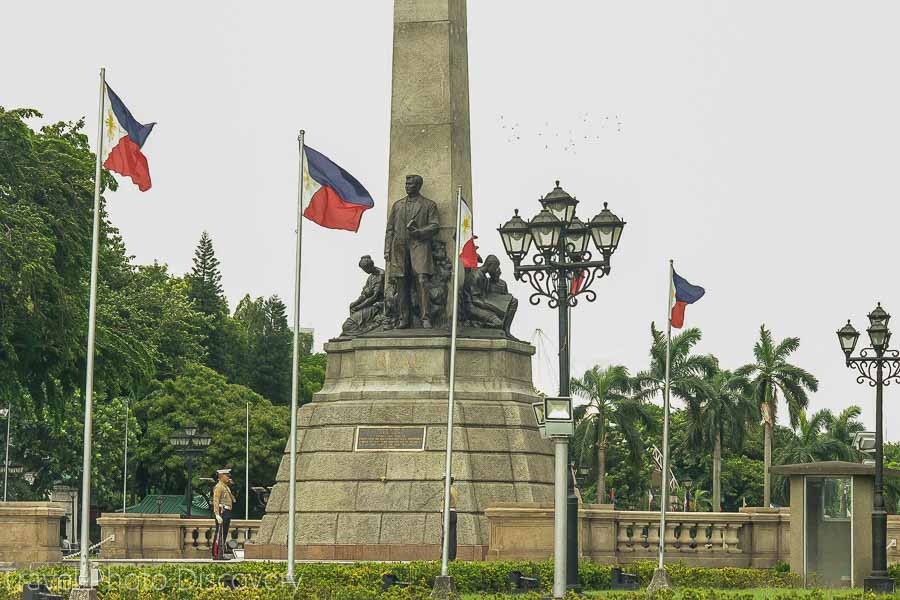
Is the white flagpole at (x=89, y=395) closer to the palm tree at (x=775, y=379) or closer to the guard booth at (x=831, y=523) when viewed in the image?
the guard booth at (x=831, y=523)

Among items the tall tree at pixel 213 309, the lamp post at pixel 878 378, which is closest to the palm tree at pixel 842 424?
the tall tree at pixel 213 309

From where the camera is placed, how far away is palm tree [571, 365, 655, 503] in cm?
8512

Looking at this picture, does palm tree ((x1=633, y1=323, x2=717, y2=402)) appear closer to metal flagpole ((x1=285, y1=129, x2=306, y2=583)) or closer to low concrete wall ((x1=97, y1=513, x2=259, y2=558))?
low concrete wall ((x1=97, y1=513, x2=259, y2=558))

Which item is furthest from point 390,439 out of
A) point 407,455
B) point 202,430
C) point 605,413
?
point 605,413

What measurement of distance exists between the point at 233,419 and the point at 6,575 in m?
57.8

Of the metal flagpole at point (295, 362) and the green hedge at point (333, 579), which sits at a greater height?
the metal flagpole at point (295, 362)

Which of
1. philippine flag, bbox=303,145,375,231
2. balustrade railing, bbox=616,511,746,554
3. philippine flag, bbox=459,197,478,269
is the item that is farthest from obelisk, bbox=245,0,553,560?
philippine flag, bbox=303,145,375,231

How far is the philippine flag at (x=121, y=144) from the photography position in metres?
24.8

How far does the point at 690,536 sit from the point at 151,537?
1066 centimetres

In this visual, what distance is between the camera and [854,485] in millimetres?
31531

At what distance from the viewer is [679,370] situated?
8912cm

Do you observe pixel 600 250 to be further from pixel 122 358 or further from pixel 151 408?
pixel 151 408

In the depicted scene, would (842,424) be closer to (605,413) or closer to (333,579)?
(605,413)

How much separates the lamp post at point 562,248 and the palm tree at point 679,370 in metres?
63.5
